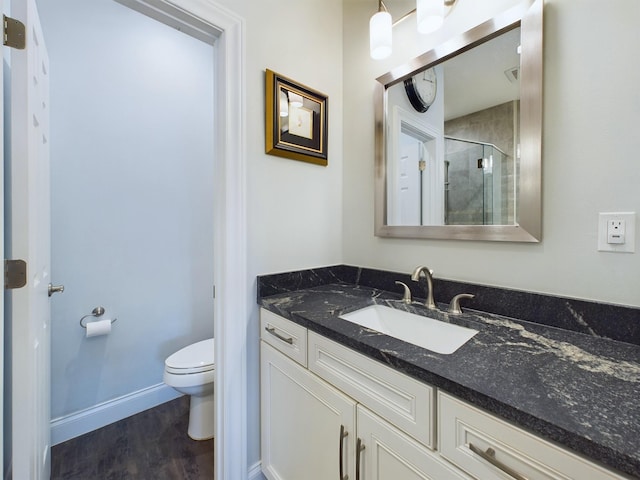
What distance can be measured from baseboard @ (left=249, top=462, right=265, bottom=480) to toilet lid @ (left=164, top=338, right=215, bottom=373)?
1.75 feet

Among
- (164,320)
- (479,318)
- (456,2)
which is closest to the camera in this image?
(479,318)

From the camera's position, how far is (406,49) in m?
1.31

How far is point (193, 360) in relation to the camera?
1619mm

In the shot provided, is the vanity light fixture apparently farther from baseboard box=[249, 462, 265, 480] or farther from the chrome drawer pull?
baseboard box=[249, 462, 265, 480]

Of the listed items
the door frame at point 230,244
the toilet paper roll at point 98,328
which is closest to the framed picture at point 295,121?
the door frame at point 230,244

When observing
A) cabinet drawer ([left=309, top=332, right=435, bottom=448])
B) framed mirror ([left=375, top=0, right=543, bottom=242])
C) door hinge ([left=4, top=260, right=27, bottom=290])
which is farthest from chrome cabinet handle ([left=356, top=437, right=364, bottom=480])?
door hinge ([left=4, top=260, right=27, bottom=290])

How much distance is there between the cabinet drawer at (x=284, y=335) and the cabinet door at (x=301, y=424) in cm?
3

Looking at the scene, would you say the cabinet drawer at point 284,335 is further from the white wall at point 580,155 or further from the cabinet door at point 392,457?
the white wall at point 580,155

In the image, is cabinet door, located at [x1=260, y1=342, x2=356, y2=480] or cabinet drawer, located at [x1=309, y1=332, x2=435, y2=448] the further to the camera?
cabinet door, located at [x1=260, y1=342, x2=356, y2=480]

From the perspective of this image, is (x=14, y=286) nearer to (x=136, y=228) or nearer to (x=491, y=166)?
(x=136, y=228)

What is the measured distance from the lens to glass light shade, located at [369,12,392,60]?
123 cm

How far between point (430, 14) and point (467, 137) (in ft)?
1.59

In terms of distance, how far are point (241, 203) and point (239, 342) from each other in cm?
60

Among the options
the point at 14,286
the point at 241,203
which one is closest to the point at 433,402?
the point at 241,203
